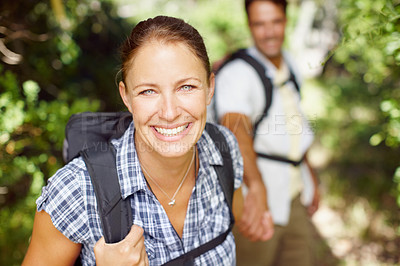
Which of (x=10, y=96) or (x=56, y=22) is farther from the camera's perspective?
(x=56, y=22)

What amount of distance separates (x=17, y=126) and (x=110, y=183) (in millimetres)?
1309

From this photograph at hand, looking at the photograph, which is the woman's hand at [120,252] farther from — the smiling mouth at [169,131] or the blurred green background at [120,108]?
the blurred green background at [120,108]

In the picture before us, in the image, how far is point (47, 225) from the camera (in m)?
1.24

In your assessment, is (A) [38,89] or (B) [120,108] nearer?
(B) [120,108]

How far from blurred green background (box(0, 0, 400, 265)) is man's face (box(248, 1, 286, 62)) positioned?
1.40 feet

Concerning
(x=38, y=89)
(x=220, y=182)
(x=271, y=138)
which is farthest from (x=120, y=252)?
(x=38, y=89)

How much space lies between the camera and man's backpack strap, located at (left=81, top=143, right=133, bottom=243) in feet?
4.07

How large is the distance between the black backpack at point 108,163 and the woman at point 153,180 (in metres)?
0.03

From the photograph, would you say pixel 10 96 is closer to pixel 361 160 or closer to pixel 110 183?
pixel 110 183

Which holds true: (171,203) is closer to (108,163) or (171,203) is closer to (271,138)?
(108,163)

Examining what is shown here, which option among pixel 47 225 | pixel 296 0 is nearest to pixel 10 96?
pixel 47 225

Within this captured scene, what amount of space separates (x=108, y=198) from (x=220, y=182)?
0.56m

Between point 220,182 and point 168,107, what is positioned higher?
point 168,107

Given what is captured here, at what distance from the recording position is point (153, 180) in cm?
149
